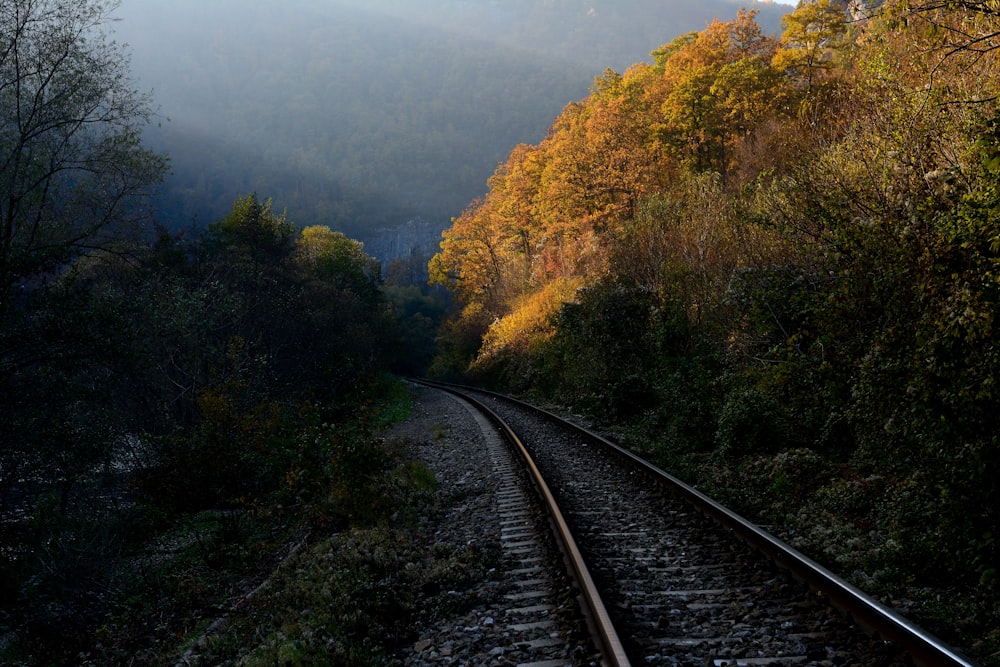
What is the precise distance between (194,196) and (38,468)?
11612 centimetres

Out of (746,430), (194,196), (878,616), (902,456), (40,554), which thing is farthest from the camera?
(194,196)

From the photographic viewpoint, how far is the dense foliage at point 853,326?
5.46 metres

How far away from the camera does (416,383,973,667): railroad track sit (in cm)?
422

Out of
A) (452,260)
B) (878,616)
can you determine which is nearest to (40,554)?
(878,616)

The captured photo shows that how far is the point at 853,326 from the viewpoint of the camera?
8461 mm

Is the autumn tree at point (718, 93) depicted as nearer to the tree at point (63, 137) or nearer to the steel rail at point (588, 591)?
the tree at point (63, 137)

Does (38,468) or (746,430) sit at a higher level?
(746,430)

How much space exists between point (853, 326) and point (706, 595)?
484cm

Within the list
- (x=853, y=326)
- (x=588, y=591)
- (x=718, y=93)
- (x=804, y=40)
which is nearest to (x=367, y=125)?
(x=718, y=93)

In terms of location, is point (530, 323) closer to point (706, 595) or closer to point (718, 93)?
point (718, 93)

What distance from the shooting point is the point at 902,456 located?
6578 mm

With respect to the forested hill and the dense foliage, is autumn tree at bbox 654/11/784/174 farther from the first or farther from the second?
the forested hill

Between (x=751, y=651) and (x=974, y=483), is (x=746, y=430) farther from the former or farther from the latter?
(x=751, y=651)

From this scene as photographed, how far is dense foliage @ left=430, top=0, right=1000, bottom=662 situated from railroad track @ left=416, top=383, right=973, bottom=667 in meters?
0.64
